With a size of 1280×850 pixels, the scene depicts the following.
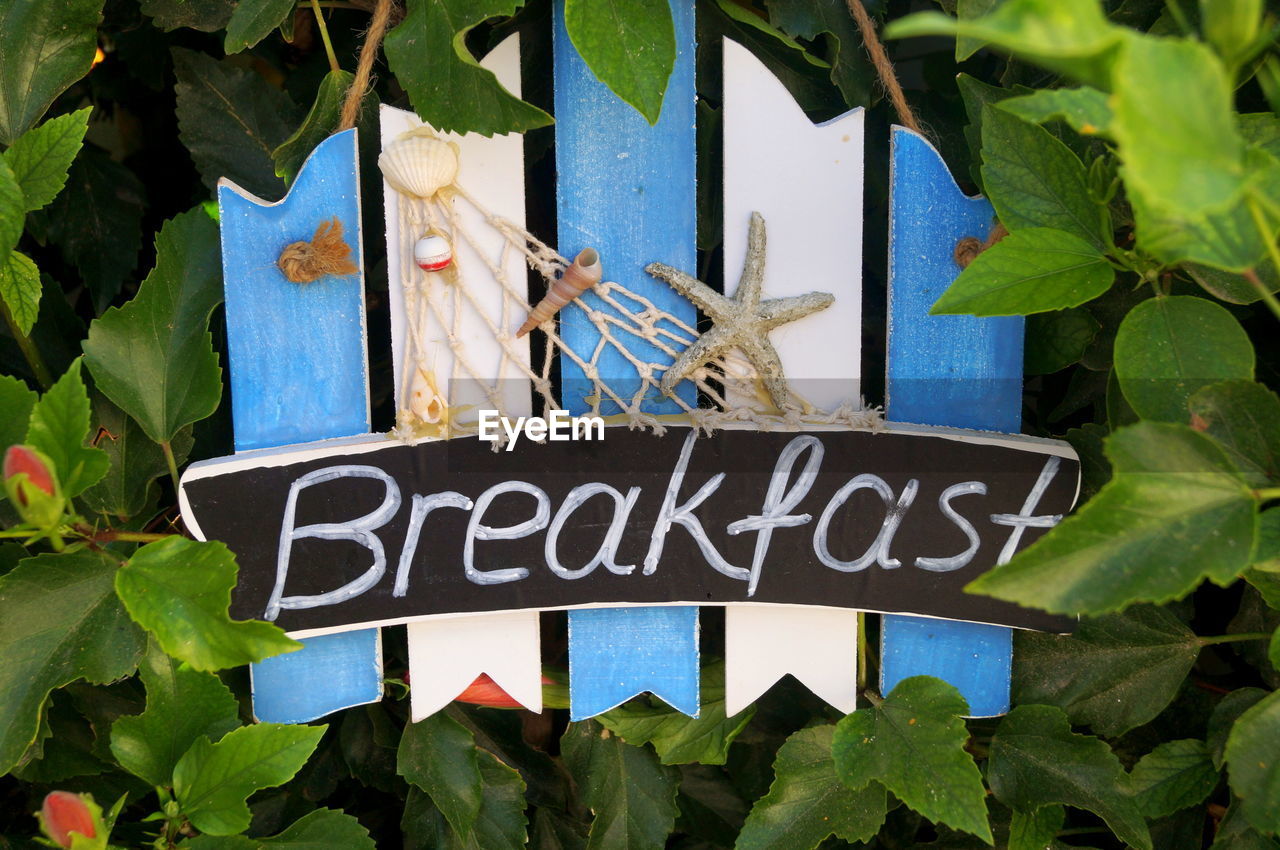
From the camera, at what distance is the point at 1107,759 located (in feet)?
2.76

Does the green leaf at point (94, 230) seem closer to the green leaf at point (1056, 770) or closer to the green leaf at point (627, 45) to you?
the green leaf at point (627, 45)

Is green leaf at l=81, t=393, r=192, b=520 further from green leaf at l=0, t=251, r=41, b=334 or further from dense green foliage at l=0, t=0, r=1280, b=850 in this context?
green leaf at l=0, t=251, r=41, b=334

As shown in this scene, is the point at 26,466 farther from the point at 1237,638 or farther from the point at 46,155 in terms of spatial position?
the point at 1237,638

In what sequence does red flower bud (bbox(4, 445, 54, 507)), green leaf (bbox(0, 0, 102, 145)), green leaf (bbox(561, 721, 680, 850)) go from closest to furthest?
red flower bud (bbox(4, 445, 54, 507)) → green leaf (bbox(0, 0, 102, 145)) → green leaf (bbox(561, 721, 680, 850))

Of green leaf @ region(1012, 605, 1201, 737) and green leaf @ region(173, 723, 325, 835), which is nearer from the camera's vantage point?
green leaf @ region(173, 723, 325, 835)

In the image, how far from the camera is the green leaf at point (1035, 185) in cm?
74

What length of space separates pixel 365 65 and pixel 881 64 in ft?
1.33

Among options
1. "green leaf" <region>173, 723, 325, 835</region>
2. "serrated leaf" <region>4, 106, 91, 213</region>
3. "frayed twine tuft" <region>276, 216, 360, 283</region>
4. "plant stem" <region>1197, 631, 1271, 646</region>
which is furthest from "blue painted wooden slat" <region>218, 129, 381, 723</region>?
"plant stem" <region>1197, 631, 1271, 646</region>

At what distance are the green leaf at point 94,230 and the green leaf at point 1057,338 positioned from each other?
0.89 meters

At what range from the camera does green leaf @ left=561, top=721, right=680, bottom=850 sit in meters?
0.94

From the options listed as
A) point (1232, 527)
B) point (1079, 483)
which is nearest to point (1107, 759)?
point (1079, 483)

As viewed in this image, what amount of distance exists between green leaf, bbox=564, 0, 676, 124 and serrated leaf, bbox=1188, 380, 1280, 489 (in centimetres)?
41

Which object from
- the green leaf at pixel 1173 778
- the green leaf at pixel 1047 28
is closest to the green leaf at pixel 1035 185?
the green leaf at pixel 1047 28

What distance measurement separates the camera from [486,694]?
92 cm
